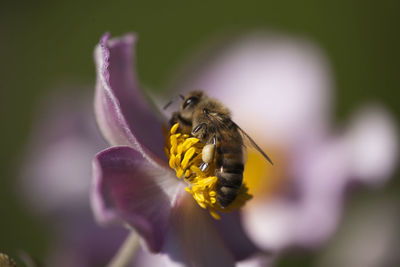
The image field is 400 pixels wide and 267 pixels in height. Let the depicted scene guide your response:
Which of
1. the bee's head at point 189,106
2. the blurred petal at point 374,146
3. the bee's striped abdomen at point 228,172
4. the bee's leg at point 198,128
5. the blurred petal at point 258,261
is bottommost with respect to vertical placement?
the blurred petal at point 374,146

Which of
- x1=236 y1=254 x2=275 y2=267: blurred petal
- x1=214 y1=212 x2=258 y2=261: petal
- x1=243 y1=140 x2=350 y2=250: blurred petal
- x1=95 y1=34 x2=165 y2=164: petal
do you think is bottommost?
x1=243 y1=140 x2=350 y2=250: blurred petal

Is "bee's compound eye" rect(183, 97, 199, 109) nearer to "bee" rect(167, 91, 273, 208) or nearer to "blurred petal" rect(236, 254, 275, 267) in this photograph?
"bee" rect(167, 91, 273, 208)

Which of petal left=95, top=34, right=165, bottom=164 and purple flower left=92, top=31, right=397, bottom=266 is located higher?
petal left=95, top=34, right=165, bottom=164

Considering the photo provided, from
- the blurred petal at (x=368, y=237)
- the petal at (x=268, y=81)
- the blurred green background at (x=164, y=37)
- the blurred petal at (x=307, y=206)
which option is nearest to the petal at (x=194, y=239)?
the blurred petal at (x=307, y=206)

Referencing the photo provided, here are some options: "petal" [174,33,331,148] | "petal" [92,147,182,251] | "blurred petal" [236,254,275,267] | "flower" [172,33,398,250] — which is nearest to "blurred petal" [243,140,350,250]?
"flower" [172,33,398,250]

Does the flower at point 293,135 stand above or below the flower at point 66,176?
below

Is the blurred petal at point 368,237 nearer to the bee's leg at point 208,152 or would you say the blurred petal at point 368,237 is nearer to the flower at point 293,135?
the flower at point 293,135

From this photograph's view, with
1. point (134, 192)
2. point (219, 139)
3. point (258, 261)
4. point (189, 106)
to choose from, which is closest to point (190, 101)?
point (189, 106)
